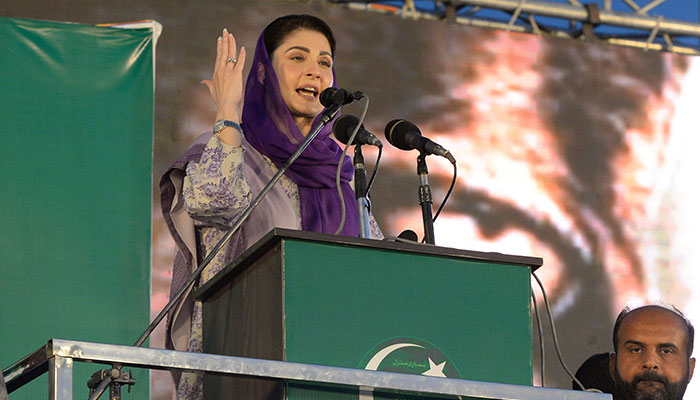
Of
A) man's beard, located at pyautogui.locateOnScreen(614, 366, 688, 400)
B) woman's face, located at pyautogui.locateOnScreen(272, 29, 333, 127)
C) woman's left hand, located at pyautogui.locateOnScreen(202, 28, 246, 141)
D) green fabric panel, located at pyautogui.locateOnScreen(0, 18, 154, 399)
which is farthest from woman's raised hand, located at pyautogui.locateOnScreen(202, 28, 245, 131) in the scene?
man's beard, located at pyautogui.locateOnScreen(614, 366, 688, 400)

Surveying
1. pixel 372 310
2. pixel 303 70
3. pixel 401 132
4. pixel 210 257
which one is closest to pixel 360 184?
pixel 401 132

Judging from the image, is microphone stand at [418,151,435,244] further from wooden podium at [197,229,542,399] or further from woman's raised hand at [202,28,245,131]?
woman's raised hand at [202,28,245,131]

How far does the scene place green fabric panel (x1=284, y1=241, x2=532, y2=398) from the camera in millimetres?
2039

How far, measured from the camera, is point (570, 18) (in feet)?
20.0

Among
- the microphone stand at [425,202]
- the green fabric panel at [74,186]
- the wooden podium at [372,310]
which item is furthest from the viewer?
the green fabric panel at [74,186]

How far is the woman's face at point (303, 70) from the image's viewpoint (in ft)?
9.98

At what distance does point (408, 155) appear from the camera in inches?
227

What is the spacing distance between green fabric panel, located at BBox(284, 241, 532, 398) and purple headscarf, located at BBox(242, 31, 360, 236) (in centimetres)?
73

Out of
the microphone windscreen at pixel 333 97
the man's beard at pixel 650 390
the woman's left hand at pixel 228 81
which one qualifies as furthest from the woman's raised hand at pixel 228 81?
the man's beard at pixel 650 390

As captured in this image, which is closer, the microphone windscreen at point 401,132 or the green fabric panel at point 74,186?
the microphone windscreen at point 401,132

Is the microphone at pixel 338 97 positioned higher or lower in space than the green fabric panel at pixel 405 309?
higher

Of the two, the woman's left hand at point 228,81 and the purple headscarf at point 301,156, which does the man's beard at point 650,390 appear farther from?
the woman's left hand at point 228,81

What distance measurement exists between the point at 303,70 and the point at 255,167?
338 millimetres

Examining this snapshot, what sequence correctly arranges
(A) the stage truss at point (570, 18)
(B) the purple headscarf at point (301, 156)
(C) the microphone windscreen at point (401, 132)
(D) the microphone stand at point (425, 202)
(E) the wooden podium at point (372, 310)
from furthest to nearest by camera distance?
(A) the stage truss at point (570, 18)
(B) the purple headscarf at point (301, 156)
(C) the microphone windscreen at point (401, 132)
(D) the microphone stand at point (425, 202)
(E) the wooden podium at point (372, 310)
